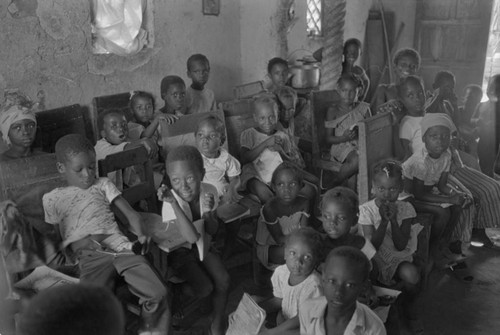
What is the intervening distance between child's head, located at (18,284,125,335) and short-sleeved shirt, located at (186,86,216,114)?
11.5ft

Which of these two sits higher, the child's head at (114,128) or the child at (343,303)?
the child's head at (114,128)

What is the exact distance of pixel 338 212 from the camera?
2.43 m

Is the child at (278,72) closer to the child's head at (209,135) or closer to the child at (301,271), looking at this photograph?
the child's head at (209,135)

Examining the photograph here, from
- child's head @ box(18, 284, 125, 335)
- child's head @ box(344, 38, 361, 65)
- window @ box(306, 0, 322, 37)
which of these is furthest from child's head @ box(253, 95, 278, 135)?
window @ box(306, 0, 322, 37)

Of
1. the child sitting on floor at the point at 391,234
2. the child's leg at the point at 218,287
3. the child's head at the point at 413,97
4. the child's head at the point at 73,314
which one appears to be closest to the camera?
the child's head at the point at 73,314

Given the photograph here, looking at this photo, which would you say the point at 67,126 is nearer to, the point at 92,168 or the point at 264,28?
the point at 92,168

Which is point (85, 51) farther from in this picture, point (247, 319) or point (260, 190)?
point (247, 319)

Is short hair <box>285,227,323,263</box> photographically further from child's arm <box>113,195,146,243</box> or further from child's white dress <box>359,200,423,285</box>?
child's arm <box>113,195,146,243</box>

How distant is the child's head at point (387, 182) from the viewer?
2.63 m

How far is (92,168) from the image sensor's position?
2295 mm

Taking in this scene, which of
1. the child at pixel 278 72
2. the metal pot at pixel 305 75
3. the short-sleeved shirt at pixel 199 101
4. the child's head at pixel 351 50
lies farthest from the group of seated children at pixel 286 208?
the child's head at pixel 351 50

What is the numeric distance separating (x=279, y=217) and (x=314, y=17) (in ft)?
15.4

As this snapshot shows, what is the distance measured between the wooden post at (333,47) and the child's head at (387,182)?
117 inches

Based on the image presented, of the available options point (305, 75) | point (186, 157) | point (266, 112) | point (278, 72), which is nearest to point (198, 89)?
point (278, 72)
